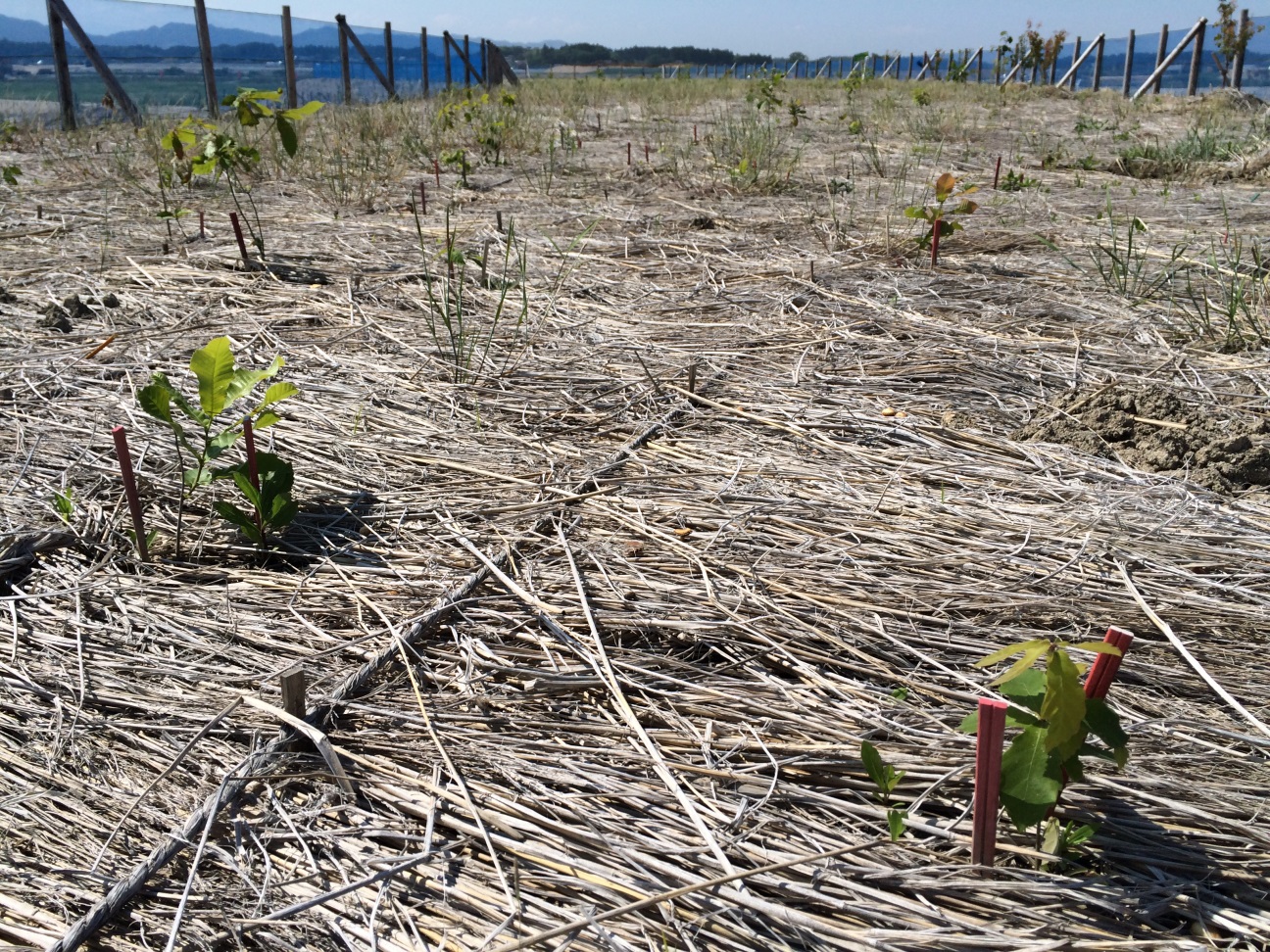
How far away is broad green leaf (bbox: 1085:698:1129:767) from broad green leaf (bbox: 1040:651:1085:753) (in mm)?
18

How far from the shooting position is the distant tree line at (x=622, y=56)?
1642 inches

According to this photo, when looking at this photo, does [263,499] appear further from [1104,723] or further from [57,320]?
[57,320]

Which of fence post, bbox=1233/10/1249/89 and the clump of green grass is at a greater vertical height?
fence post, bbox=1233/10/1249/89

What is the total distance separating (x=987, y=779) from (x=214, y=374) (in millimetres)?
1632

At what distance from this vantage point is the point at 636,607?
1682 mm

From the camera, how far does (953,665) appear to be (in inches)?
60.4

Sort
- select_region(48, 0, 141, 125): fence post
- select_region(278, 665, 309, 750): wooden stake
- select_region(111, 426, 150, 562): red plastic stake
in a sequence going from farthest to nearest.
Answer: select_region(48, 0, 141, 125): fence post
select_region(111, 426, 150, 562): red plastic stake
select_region(278, 665, 309, 750): wooden stake

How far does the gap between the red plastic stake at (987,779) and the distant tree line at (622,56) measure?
42.8 meters

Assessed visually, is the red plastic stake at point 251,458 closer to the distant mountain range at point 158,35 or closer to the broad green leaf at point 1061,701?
the broad green leaf at point 1061,701

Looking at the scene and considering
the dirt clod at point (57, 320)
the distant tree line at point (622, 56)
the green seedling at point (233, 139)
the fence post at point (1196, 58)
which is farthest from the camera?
the distant tree line at point (622, 56)

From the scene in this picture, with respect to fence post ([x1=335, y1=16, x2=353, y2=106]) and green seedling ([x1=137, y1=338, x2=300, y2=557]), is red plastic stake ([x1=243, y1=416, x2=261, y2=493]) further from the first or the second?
fence post ([x1=335, y1=16, x2=353, y2=106])

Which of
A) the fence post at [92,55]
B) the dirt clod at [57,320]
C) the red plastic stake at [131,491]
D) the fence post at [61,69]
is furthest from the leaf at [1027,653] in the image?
the fence post at [61,69]

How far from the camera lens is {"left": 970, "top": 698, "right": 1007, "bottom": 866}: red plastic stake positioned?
1.06 m

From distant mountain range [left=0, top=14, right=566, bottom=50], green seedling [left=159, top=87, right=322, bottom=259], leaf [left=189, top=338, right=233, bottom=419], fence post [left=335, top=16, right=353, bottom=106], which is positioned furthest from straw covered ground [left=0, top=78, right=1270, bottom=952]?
distant mountain range [left=0, top=14, right=566, bottom=50]
